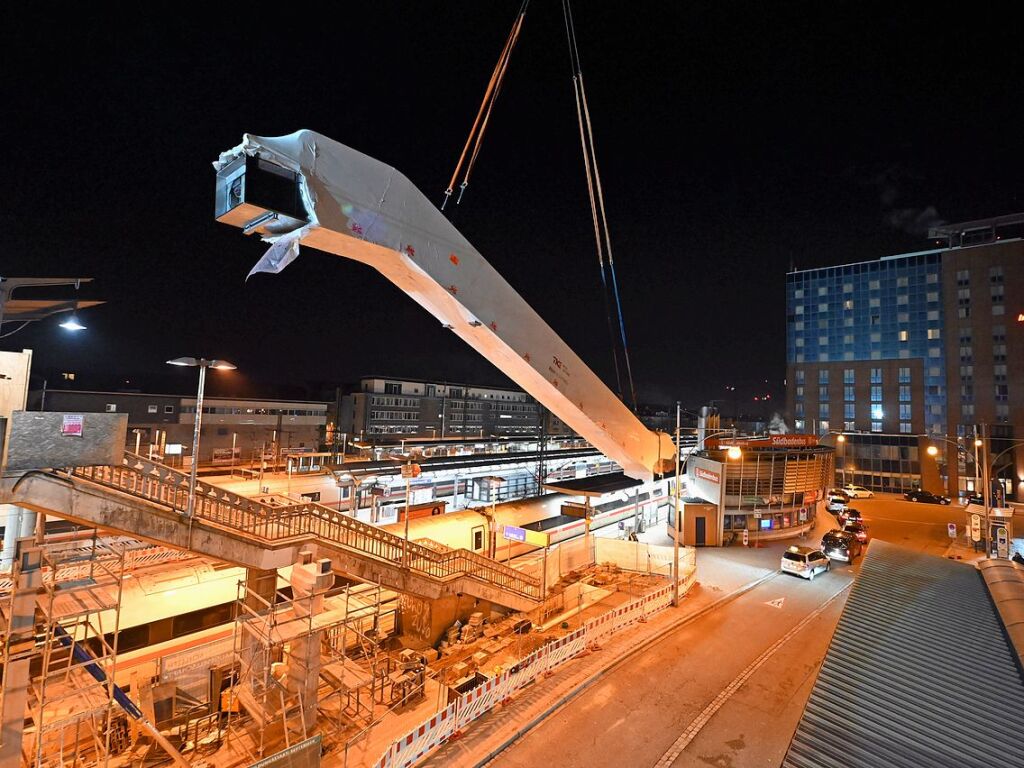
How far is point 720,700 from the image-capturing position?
442 inches

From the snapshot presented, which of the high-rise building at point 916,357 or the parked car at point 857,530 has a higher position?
the high-rise building at point 916,357

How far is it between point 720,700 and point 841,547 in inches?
715

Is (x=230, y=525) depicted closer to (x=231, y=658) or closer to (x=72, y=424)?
(x=72, y=424)

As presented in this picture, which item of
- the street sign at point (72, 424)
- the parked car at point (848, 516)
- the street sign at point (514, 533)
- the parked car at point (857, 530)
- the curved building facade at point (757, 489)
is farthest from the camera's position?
the parked car at point (848, 516)

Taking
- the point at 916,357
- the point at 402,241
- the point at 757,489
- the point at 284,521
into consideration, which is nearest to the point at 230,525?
the point at 284,521

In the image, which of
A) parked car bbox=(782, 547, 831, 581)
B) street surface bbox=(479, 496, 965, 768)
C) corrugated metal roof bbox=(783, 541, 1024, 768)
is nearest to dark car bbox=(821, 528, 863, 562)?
parked car bbox=(782, 547, 831, 581)

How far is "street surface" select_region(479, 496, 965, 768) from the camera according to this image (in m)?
9.27

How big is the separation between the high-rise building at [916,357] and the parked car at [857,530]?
82.6ft

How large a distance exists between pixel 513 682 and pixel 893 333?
67373 mm

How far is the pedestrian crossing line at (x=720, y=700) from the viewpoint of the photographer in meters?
9.24

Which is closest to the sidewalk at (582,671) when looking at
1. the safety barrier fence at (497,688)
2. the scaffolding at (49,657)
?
the safety barrier fence at (497,688)

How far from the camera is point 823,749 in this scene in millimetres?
6051

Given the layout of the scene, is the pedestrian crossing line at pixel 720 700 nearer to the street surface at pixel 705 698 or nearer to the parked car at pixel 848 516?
the street surface at pixel 705 698

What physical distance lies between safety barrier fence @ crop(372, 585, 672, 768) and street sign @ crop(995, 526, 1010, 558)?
17.5 m
